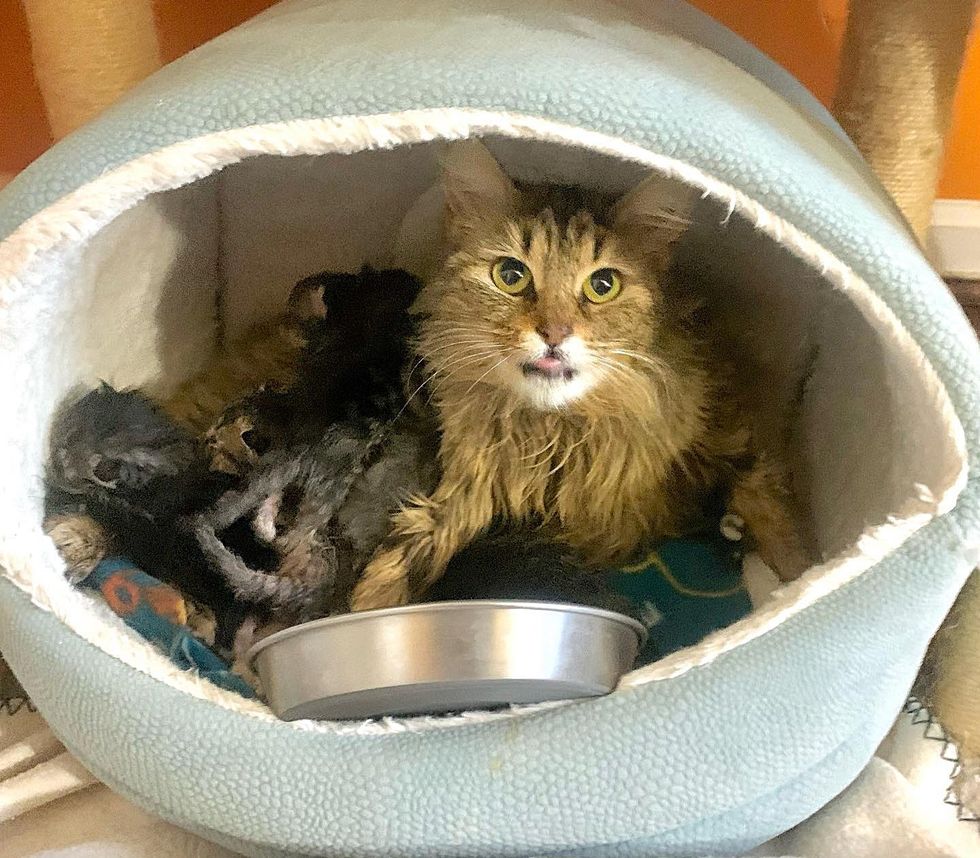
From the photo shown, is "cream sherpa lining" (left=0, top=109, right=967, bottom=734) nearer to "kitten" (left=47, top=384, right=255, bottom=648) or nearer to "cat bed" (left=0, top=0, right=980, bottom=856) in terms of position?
"cat bed" (left=0, top=0, right=980, bottom=856)

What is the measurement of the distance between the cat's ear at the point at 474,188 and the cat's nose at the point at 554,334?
0.68 ft

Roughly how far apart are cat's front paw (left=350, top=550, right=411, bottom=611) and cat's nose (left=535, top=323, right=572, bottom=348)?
37 centimetres

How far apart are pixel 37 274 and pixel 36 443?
0.24m

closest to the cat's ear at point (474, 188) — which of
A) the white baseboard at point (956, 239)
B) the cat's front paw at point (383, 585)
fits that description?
the cat's front paw at point (383, 585)

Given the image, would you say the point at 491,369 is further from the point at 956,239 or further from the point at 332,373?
the point at 956,239

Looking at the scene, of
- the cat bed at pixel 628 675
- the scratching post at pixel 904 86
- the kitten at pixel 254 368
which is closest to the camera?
the cat bed at pixel 628 675

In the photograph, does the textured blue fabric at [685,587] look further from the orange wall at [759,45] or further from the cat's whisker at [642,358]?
the orange wall at [759,45]

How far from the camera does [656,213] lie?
1.22 metres

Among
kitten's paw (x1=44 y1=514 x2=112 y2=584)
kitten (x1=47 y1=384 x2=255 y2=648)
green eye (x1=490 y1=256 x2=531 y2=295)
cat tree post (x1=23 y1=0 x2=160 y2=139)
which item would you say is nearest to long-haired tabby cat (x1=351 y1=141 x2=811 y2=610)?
green eye (x1=490 y1=256 x2=531 y2=295)

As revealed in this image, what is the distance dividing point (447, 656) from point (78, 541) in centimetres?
55

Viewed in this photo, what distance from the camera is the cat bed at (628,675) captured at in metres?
0.89

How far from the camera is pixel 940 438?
3.01 ft

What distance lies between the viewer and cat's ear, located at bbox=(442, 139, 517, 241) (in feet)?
4.02

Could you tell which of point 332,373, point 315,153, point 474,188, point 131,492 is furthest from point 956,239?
point 131,492
